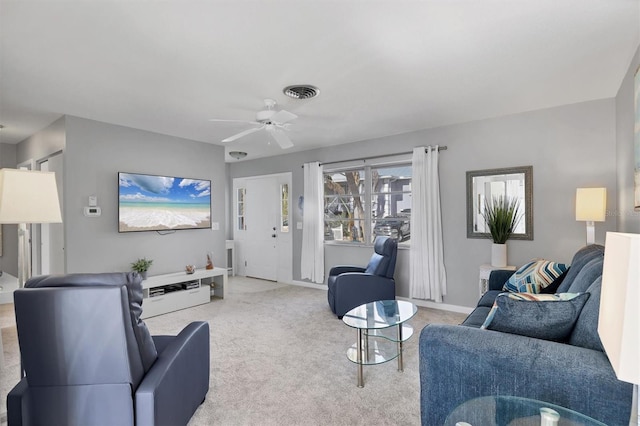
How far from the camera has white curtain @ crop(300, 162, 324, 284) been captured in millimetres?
5551

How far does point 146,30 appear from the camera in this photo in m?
2.08

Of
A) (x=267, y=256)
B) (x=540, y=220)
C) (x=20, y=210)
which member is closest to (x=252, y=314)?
(x=267, y=256)

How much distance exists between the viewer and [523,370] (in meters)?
1.36

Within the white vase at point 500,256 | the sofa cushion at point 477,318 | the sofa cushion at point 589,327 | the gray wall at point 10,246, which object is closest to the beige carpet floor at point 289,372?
the sofa cushion at point 477,318

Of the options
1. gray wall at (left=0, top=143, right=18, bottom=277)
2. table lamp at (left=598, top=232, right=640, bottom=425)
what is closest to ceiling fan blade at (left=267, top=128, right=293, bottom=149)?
table lamp at (left=598, top=232, right=640, bottom=425)

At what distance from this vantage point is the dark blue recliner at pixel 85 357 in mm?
1390

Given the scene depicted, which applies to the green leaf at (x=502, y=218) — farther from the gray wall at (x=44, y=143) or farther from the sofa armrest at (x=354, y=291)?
the gray wall at (x=44, y=143)

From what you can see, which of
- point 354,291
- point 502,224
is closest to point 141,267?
point 354,291

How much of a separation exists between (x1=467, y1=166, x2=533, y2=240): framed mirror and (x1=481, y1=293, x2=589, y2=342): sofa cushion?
253 cm

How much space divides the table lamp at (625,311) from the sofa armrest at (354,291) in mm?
3082

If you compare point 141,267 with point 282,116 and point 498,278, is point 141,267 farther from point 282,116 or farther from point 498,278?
point 498,278

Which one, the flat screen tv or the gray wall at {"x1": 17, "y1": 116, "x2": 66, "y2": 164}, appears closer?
the gray wall at {"x1": 17, "y1": 116, "x2": 66, "y2": 164}

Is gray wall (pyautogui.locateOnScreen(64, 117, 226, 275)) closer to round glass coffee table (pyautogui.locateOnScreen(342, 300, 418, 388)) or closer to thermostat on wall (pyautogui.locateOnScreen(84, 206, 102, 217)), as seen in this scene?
thermostat on wall (pyautogui.locateOnScreen(84, 206, 102, 217))

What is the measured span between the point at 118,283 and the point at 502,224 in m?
3.78
